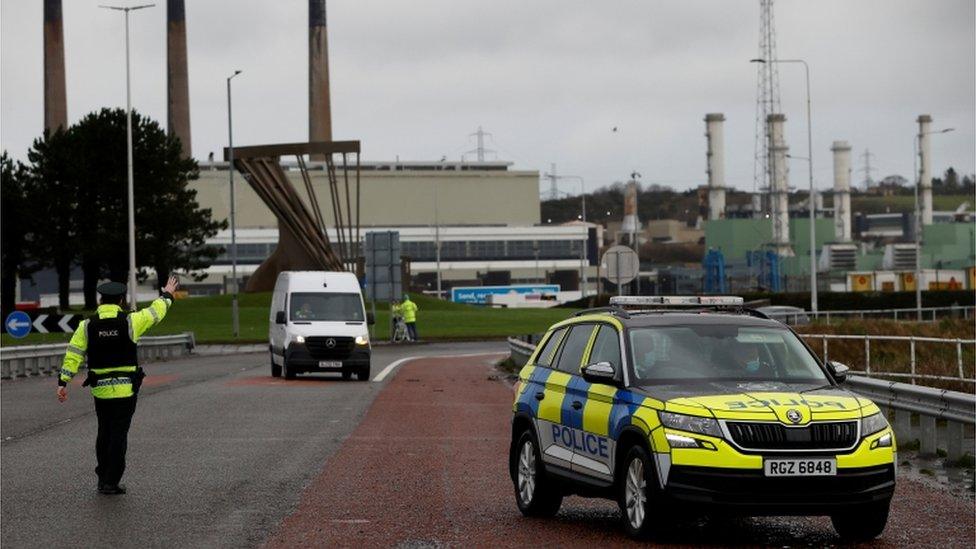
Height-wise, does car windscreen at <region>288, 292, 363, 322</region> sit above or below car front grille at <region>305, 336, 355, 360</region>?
above

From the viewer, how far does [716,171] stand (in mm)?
158375

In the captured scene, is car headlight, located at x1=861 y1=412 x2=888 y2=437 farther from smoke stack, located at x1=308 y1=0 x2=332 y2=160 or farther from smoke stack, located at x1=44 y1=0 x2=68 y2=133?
smoke stack, located at x1=308 y1=0 x2=332 y2=160

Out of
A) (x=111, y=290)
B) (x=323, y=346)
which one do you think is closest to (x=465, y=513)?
(x=111, y=290)

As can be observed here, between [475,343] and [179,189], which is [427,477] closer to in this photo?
[475,343]

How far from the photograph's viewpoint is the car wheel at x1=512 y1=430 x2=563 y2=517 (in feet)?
38.8

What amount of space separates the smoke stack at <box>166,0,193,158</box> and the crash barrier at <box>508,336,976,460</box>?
9171cm

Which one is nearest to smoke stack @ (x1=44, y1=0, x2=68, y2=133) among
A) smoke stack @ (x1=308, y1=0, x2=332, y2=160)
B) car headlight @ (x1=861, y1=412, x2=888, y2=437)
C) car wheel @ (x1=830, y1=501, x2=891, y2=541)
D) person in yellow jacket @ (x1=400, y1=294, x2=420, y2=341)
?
smoke stack @ (x1=308, y1=0, x2=332, y2=160)

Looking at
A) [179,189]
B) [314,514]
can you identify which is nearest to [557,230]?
[179,189]

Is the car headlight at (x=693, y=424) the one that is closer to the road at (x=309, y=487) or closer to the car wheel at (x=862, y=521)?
the road at (x=309, y=487)

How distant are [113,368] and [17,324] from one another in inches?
1039

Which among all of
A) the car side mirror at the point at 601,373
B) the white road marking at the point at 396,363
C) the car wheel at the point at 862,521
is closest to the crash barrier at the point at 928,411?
the car wheel at the point at 862,521

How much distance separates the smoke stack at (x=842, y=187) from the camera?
539ft

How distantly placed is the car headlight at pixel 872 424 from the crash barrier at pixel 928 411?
499 centimetres

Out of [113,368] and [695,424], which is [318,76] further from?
[695,424]
